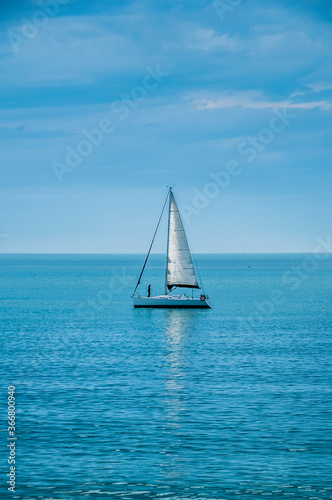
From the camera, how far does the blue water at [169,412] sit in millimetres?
27562

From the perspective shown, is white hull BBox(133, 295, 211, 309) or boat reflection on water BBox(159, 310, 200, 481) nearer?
boat reflection on water BBox(159, 310, 200, 481)

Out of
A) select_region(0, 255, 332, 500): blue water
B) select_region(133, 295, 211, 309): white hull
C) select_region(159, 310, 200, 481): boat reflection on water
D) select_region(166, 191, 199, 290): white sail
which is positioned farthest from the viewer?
select_region(166, 191, 199, 290): white sail

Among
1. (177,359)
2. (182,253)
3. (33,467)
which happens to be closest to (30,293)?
(182,253)

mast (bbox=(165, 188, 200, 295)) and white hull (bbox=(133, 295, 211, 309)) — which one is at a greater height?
mast (bbox=(165, 188, 200, 295))

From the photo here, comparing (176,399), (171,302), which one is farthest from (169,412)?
(171,302)

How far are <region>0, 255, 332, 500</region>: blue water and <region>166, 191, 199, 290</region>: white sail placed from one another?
709 inches

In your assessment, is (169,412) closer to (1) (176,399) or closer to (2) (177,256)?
(1) (176,399)

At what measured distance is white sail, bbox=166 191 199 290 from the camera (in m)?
95.2

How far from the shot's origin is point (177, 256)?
9550cm

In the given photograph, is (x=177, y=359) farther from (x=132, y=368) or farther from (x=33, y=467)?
(x=33, y=467)

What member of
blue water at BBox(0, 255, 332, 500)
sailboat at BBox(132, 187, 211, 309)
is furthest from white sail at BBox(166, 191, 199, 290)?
blue water at BBox(0, 255, 332, 500)

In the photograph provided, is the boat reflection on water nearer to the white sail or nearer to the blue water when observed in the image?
the blue water

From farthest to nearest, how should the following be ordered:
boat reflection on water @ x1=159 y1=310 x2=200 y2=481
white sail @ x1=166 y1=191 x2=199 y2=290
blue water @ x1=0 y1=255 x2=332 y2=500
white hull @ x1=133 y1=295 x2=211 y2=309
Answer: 1. white sail @ x1=166 y1=191 x2=199 y2=290
2. white hull @ x1=133 y1=295 x2=211 y2=309
3. boat reflection on water @ x1=159 y1=310 x2=200 y2=481
4. blue water @ x1=0 y1=255 x2=332 y2=500

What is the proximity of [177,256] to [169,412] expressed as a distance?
190 feet
